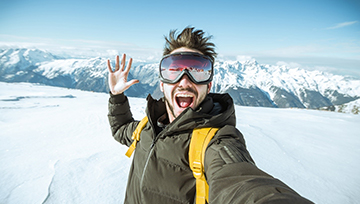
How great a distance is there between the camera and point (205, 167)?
1.57 m

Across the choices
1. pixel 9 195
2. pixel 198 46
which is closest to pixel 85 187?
pixel 9 195

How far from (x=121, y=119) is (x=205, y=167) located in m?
2.09

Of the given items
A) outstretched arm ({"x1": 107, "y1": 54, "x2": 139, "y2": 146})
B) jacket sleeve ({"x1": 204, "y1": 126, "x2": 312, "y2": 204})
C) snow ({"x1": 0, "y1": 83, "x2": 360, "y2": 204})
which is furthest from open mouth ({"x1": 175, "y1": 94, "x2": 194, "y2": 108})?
snow ({"x1": 0, "y1": 83, "x2": 360, "y2": 204})

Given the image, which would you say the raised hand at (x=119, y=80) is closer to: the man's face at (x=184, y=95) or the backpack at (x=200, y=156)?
the man's face at (x=184, y=95)

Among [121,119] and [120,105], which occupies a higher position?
[120,105]

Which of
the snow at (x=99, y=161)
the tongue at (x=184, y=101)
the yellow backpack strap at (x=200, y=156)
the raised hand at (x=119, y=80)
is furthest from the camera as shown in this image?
the snow at (x=99, y=161)

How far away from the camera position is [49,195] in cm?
278

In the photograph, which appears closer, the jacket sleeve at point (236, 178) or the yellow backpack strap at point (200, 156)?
the jacket sleeve at point (236, 178)

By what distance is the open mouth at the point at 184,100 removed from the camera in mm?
2218

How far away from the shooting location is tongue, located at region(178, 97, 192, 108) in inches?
87.1

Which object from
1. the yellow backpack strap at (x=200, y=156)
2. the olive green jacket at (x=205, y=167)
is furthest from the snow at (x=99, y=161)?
the yellow backpack strap at (x=200, y=156)

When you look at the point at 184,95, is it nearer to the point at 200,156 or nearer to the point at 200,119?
the point at 200,119

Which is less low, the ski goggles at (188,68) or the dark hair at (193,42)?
the dark hair at (193,42)

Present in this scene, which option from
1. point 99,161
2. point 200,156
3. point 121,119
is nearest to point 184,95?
point 200,156
